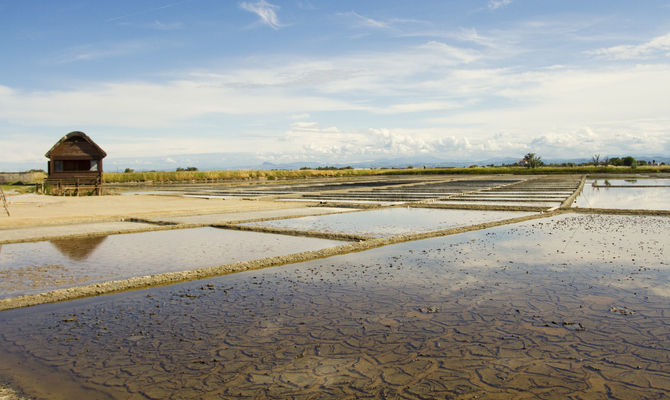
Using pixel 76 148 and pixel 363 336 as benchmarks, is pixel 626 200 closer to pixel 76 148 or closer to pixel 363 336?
pixel 363 336

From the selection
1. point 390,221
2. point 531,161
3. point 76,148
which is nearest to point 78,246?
point 390,221

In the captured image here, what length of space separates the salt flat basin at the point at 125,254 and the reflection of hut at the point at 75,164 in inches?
733

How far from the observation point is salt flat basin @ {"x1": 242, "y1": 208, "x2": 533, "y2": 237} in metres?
11.6

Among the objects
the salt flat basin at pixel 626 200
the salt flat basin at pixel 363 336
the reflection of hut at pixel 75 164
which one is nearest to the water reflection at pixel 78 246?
the salt flat basin at pixel 363 336

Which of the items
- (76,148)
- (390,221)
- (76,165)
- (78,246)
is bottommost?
(78,246)

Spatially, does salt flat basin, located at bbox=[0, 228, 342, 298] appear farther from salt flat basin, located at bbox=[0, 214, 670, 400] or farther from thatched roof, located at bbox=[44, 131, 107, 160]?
thatched roof, located at bbox=[44, 131, 107, 160]

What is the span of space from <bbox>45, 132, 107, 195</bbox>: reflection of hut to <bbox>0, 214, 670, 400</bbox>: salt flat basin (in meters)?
24.2

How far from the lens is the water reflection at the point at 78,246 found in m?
8.53

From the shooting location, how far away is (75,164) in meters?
28.0

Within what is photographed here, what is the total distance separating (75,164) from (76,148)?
0.92m

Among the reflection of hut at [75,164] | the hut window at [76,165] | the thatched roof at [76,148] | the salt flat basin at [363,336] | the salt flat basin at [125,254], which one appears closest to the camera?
the salt flat basin at [363,336]

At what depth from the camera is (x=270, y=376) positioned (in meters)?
3.56

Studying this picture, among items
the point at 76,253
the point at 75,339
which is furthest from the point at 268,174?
the point at 75,339

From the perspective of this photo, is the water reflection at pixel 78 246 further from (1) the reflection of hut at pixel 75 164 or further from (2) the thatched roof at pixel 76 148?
(2) the thatched roof at pixel 76 148
